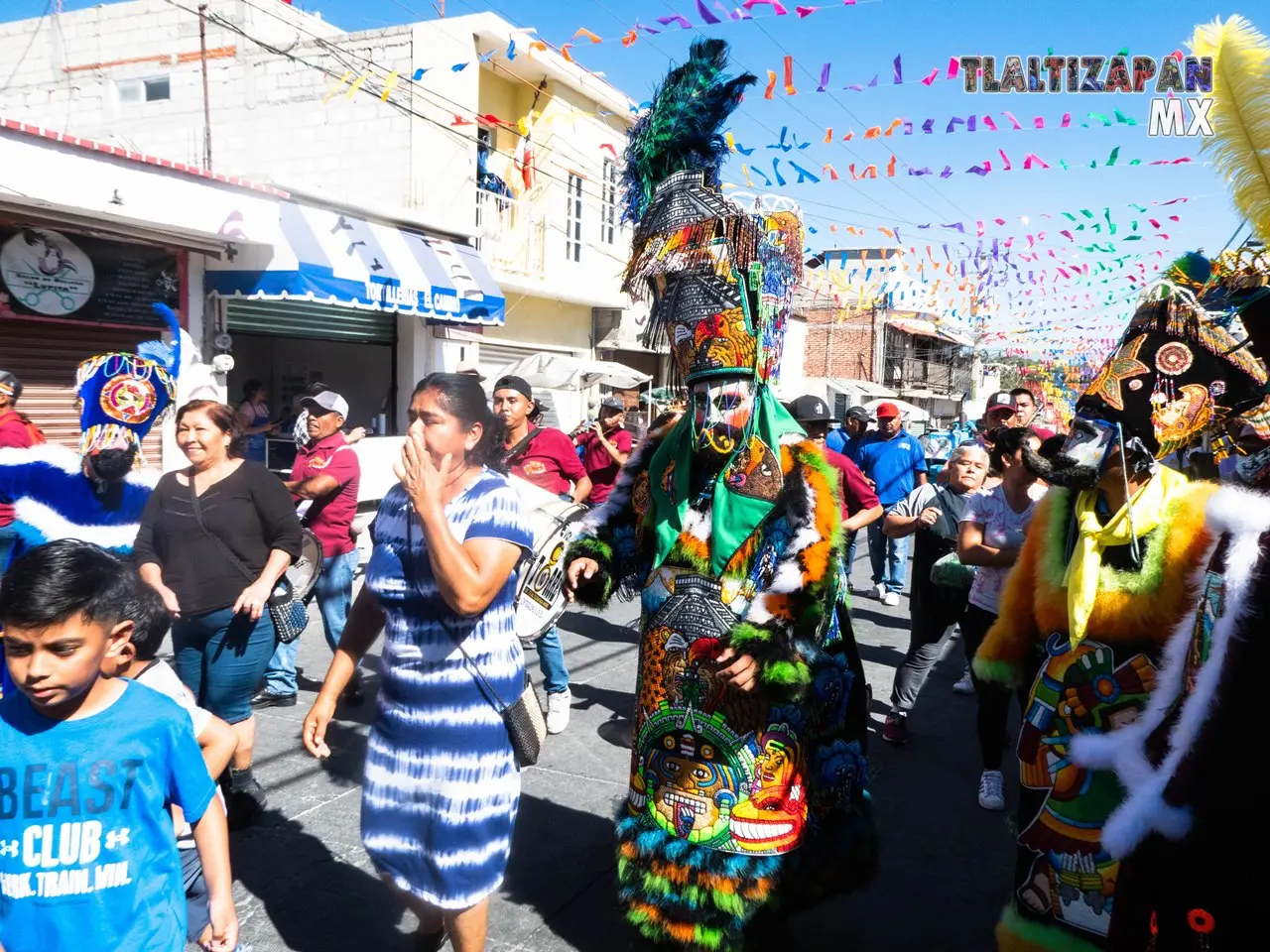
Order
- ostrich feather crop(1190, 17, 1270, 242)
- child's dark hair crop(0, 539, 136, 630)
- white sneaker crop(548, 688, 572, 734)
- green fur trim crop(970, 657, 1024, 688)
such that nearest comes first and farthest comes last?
ostrich feather crop(1190, 17, 1270, 242)
child's dark hair crop(0, 539, 136, 630)
green fur trim crop(970, 657, 1024, 688)
white sneaker crop(548, 688, 572, 734)

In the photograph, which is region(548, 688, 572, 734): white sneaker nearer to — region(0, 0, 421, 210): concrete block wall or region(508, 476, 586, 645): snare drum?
region(508, 476, 586, 645): snare drum

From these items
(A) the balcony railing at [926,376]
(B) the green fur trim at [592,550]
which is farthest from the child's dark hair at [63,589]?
(A) the balcony railing at [926,376]

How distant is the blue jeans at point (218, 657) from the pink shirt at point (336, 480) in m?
1.87

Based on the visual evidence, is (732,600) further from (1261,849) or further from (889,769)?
(889,769)

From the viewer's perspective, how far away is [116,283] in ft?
31.2

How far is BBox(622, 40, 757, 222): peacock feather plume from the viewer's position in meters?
2.78

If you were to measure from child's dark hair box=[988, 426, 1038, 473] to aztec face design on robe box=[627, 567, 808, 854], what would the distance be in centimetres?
217

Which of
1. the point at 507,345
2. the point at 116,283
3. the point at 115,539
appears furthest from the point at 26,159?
the point at 507,345

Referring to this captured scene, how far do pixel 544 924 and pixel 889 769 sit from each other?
7.19 ft

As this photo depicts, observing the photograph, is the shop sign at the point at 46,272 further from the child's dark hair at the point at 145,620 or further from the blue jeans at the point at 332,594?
the child's dark hair at the point at 145,620

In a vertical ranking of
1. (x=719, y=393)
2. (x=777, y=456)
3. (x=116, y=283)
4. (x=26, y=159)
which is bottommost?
(x=777, y=456)

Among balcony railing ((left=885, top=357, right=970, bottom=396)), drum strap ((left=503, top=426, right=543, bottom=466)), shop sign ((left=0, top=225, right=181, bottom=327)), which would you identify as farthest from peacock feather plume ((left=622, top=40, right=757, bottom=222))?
balcony railing ((left=885, top=357, right=970, bottom=396))

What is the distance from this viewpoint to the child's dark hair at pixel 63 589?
180 cm

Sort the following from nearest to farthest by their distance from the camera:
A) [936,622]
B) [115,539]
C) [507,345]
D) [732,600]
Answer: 1. [732,600]
2. [115,539]
3. [936,622]
4. [507,345]
